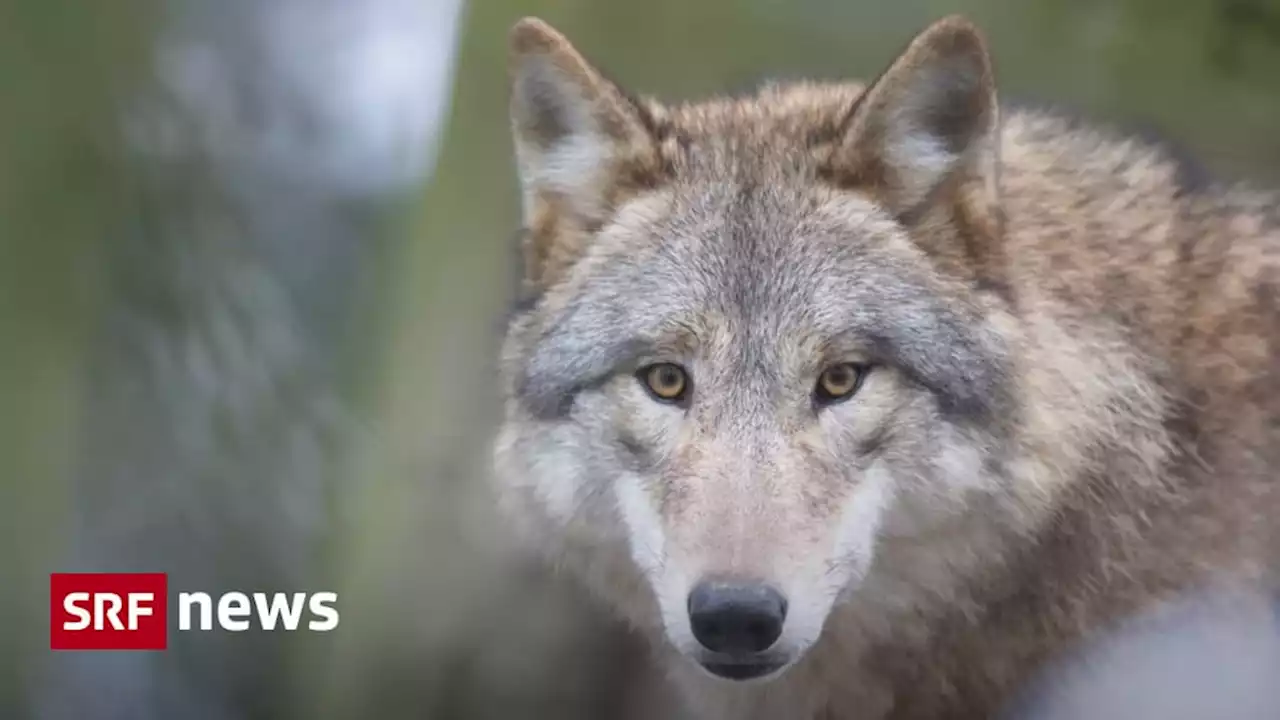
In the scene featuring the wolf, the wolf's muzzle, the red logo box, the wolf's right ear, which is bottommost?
the red logo box

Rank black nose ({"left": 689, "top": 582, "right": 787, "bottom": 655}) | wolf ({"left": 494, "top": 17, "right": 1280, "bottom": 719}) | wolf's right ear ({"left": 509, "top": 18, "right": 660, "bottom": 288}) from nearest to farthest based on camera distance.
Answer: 1. black nose ({"left": 689, "top": 582, "right": 787, "bottom": 655})
2. wolf ({"left": 494, "top": 17, "right": 1280, "bottom": 719})
3. wolf's right ear ({"left": 509, "top": 18, "right": 660, "bottom": 288})

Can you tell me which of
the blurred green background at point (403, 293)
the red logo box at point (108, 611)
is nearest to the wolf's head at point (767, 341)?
the blurred green background at point (403, 293)

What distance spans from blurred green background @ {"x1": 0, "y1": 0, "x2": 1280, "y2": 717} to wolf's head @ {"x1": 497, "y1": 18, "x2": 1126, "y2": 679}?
0.30 metres

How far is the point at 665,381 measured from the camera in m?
1.26

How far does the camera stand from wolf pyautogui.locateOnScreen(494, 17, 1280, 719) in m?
1.21

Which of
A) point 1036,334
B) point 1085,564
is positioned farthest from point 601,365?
point 1085,564

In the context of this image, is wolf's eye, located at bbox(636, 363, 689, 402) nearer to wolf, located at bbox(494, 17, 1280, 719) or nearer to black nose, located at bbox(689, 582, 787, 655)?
wolf, located at bbox(494, 17, 1280, 719)

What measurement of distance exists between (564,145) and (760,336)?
35 cm

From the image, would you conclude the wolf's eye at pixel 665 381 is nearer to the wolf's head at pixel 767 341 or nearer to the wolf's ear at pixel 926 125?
the wolf's head at pixel 767 341

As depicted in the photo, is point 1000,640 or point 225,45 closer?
point 1000,640

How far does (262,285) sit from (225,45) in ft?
1.17

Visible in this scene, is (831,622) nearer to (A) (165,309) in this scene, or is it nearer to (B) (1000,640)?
(B) (1000,640)

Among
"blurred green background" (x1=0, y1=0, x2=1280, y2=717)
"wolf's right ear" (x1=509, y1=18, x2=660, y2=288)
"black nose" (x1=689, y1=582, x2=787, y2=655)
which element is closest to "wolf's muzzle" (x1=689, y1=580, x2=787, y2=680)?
"black nose" (x1=689, y1=582, x2=787, y2=655)

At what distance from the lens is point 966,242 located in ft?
4.30
